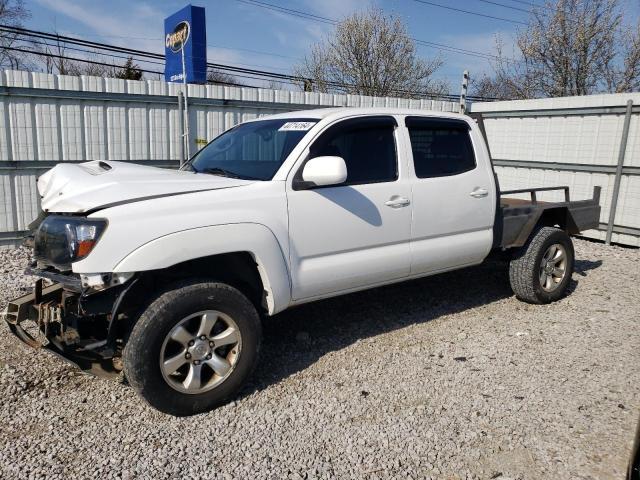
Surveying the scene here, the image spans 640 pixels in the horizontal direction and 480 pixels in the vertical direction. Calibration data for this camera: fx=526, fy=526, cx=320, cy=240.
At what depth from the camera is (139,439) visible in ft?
9.99

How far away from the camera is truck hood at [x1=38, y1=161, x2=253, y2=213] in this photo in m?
3.10

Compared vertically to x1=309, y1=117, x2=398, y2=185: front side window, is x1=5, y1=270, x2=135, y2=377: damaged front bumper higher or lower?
lower

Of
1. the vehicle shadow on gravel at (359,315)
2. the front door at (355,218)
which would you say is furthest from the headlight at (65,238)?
the vehicle shadow on gravel at (359,315)

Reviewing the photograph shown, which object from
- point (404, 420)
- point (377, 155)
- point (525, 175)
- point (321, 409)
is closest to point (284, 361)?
point (321, 409)

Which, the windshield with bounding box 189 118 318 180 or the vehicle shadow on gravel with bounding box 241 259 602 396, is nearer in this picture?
the windshield with bounding box 189 118 318 180

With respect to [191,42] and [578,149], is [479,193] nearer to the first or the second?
[578,149]

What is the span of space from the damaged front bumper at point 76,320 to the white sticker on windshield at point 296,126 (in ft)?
5.63

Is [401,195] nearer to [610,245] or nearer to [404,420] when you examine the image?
[404,420]

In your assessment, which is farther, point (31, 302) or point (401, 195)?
point (401, 195)

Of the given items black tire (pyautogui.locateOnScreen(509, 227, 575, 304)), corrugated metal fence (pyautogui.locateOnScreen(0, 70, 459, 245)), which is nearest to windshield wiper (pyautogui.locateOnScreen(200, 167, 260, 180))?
black tire (pyautogui.locateOnScreen(509, 227, 575, 304))

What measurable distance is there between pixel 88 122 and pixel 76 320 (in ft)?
18.5

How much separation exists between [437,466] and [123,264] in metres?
2.05

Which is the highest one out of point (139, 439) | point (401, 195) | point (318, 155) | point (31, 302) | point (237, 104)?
point (237, 104)

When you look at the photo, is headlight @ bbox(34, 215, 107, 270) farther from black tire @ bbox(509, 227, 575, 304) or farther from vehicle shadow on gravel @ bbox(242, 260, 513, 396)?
black tire @ bbox(509, 227, 575, 304)
